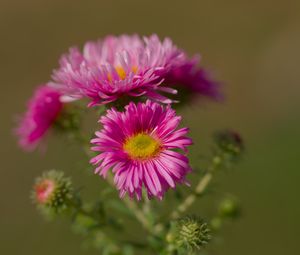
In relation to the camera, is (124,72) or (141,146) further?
(124,72)

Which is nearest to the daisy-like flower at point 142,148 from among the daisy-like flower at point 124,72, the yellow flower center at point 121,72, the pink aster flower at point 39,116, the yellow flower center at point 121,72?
the daisy-like flower at point 124,72

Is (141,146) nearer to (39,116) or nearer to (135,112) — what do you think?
(135,112)

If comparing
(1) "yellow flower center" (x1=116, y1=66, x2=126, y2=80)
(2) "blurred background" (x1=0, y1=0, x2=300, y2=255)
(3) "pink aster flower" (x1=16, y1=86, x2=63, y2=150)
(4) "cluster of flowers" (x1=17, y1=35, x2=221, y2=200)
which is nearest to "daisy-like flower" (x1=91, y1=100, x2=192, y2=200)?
(4) "cluster of flowers" (x1=17, y1=35, x2=221, y2=200)

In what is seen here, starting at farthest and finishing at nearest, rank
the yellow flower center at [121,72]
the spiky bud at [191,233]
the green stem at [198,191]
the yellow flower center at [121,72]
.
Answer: the green stem at [198,191] → the yellow flower center at [121,72] → the yellow flower center at [121,72] → the spiky bud at [191,233]

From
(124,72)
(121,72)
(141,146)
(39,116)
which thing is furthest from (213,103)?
(141,146)

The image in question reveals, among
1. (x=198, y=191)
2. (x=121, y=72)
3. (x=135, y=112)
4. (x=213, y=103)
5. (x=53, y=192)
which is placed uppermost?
(x=213, y=103)

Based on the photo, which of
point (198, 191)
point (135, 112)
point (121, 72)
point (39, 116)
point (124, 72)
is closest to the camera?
point (135, 112)

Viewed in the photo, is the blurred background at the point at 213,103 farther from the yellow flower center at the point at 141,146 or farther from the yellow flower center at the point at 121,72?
the yellow flower center at the point at 141,146
